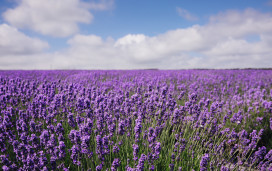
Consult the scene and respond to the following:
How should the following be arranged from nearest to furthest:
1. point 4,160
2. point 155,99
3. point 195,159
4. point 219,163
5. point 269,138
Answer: point 4,160, point 219,163, point 195,159, point 155,99, point 269,138

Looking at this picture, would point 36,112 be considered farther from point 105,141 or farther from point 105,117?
point 105,141

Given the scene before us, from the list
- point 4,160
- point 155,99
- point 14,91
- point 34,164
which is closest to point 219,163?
point 155,99

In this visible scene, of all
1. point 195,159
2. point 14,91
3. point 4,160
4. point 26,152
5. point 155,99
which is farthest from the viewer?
point 14,91

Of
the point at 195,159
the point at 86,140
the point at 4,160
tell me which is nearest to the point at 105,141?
the point at 86,140

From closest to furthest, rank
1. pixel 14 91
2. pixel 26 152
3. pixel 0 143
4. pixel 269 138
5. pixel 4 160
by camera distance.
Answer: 1. pixel 4 160
2. pixel 26 152
3. pixel 0 143
4. pixel 269 138
5. pixel 14 91

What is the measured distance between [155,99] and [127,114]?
535 mm

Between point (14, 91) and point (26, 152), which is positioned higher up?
point (14, 91)

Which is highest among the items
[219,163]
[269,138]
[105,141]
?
[105,141]

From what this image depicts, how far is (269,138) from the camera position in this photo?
13.4ft

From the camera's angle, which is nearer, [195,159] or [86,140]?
[86,140]

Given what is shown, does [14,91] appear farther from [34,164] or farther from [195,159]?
[195,159]

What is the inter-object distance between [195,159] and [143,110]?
105cm

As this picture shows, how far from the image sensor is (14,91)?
15.1 ft

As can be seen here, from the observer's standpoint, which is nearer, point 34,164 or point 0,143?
point 34,164
